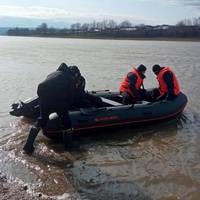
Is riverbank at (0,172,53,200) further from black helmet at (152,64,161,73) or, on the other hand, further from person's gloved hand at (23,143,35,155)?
black helmet at (152,64,161,73)

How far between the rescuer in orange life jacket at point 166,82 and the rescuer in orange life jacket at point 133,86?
371mm

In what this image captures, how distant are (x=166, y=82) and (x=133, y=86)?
31.0 inches

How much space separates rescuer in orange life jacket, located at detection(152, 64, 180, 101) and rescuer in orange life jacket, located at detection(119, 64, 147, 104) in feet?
1.22

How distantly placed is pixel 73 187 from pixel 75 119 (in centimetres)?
219

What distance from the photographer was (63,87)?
585 centimetres

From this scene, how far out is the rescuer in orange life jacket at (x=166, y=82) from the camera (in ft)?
27.2

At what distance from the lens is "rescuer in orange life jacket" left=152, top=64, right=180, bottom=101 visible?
830 cm

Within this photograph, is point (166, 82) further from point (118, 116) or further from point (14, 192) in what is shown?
point (14, 192)

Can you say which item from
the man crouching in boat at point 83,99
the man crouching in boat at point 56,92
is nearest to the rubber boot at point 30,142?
the man crouching in boat at point 56,92

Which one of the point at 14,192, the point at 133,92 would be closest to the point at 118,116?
the point at 133,92

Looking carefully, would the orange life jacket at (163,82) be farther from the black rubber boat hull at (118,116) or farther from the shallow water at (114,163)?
the shallow water at (114,163)

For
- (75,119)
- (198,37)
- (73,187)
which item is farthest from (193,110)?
(198,37)

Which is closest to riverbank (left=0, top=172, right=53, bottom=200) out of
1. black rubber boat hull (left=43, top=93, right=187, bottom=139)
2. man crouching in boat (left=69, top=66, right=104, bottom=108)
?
black rubber boat hull (left=43, top=93, right=187, bottom=139)

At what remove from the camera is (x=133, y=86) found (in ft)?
26.9
